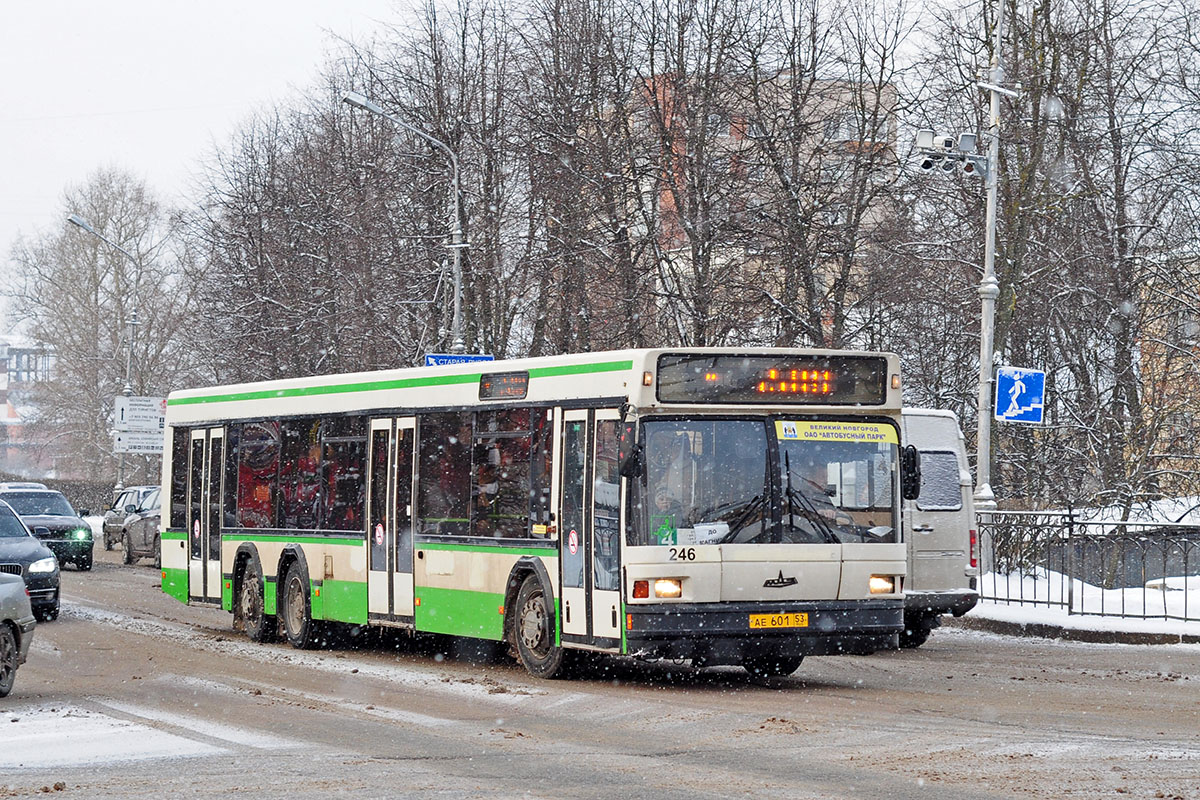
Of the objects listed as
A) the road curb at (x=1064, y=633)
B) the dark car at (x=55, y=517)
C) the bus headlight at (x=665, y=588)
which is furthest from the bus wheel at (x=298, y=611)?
the dark car at (x=55, y=517)

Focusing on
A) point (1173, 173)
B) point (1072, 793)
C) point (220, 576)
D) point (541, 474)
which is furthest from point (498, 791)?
point (1173, 173)

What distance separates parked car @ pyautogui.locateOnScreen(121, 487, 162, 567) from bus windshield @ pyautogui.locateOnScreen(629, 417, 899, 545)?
2728 centimetres

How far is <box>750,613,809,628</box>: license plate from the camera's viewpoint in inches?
555

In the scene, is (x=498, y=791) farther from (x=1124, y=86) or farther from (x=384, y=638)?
(x=1124, y=86)

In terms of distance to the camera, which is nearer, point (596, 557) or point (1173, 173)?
point (596, 557)

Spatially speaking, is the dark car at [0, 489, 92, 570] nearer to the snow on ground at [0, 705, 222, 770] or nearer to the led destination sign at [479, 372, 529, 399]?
the led destination sign at [479, 372, 529, 399]

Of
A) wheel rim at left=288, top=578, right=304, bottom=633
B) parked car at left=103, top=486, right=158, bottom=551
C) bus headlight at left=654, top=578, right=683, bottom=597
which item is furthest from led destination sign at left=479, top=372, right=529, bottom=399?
parked car at left=103, top=486, right=158, bottom=551

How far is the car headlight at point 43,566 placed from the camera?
21.8 metres

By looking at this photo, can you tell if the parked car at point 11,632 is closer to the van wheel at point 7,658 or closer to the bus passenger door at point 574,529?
the van wheel at point 7,658

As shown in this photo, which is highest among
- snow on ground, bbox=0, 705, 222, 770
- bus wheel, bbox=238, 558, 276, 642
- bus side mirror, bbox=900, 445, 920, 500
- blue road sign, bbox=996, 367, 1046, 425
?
blue road sign, bbox=996, 367, 1046, 425

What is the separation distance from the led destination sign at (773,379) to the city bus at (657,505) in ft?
0.05

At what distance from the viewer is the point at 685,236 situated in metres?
34.1

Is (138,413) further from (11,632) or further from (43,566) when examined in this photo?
(11,632)

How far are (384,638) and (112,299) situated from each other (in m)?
60.2
